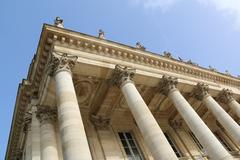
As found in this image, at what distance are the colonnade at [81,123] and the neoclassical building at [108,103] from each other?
35 millimetres

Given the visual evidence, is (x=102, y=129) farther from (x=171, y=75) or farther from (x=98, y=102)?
(x=171, y=75)

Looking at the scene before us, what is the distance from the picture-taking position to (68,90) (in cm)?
1002

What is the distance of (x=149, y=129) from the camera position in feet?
35.4

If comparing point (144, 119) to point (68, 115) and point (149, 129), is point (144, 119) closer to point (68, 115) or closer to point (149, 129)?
point (149, 129)

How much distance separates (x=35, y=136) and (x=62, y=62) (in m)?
3.81

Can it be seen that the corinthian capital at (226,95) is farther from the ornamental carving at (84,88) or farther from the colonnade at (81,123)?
the ornamental carving at (84,88)

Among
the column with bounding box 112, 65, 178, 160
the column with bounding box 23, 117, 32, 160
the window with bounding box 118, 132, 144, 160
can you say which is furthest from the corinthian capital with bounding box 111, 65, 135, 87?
the column with bounding box 23, 117, 32, 160

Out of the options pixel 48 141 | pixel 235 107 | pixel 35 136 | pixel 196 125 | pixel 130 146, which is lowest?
pixel 196 125

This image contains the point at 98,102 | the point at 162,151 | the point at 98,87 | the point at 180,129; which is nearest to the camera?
the point at 162,151

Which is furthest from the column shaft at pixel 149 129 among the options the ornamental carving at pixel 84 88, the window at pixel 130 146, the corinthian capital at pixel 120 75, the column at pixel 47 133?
the window at pixel 130 146

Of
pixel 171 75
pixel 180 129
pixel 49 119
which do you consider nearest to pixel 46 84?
pixel 49 119

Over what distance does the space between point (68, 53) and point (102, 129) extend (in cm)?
521

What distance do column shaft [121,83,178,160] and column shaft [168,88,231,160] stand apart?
263 cm

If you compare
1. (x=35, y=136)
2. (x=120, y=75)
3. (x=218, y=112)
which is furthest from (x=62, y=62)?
(x=218, y=112)
